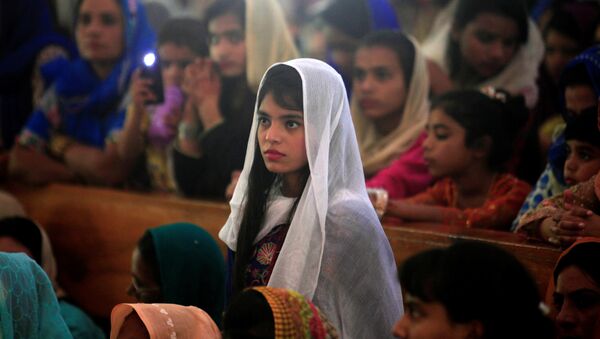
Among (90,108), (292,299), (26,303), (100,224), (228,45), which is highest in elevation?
(228,45)

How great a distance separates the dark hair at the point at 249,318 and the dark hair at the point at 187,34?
2746mm

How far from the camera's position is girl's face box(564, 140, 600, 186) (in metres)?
3.12

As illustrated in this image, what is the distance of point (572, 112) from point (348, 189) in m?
1.11

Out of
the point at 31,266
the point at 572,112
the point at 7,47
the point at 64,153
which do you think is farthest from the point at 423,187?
the point at 7,47

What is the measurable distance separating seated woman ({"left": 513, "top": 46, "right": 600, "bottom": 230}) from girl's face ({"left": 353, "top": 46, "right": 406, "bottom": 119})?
37.5 inches

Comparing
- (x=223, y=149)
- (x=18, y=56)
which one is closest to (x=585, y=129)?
(x=223, y=149)

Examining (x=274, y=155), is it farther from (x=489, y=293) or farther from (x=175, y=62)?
(x=175, y=62)

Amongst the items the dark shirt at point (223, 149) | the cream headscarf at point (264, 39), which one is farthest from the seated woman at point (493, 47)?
the dark shirt at point (223, 149)

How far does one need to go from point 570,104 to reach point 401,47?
3.32ft

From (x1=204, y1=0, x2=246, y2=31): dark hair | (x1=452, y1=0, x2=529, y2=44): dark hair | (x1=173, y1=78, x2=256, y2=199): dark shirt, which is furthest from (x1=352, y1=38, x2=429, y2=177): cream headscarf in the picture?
(x1=204, y1=0, x2=246, y2=31): dark hair

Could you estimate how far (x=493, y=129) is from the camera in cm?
378

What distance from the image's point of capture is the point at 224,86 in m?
4.82

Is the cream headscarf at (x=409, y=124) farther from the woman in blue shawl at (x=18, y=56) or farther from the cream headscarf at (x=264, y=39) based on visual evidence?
the woman in blue shawl at (x=18, y=56)

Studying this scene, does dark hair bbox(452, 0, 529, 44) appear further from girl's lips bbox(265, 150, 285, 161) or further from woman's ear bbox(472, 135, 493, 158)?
girl's lips bbox(265, 150, 285, 161)
